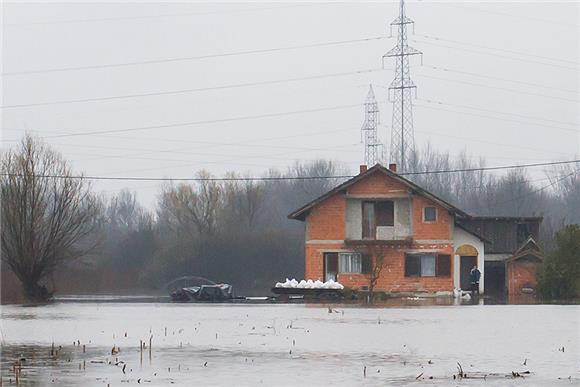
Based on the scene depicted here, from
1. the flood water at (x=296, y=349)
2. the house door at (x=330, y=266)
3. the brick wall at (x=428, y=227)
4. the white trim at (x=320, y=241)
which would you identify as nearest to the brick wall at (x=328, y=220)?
the white trim at (x=320, y=241)

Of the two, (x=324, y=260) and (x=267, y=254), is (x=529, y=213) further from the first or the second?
(x=324, y=260)

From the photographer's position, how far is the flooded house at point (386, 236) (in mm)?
61719

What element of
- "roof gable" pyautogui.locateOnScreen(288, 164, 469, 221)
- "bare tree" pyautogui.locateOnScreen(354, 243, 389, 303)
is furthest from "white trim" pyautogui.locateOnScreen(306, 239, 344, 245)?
"roof gable" pyautogui.locateOnScreen(288, 164, 469, 221)

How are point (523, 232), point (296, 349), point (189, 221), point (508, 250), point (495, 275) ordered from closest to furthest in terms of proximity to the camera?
1. point (296, 349)
2. point (508, 250)
3. point (495, 275)
4. point (523, 232)
5. point (189, 221)

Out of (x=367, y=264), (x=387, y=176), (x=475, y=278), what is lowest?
(x=475, y=278)

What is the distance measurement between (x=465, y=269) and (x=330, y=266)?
8.33m

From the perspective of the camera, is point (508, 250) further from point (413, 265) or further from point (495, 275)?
point (413, 265)

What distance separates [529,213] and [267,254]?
4873cm

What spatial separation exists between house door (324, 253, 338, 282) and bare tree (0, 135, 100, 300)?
14.0 m

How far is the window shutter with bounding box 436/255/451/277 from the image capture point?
61812mm

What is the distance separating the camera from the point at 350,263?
62.3m

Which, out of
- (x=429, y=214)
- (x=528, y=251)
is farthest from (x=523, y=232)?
(x=429, y=214)

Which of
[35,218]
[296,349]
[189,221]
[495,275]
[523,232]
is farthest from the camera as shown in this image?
[189,221]

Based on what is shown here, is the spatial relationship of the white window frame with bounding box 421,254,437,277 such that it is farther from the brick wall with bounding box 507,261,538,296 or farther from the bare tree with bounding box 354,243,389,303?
the brick wall with bounding box 507,261,538,296
